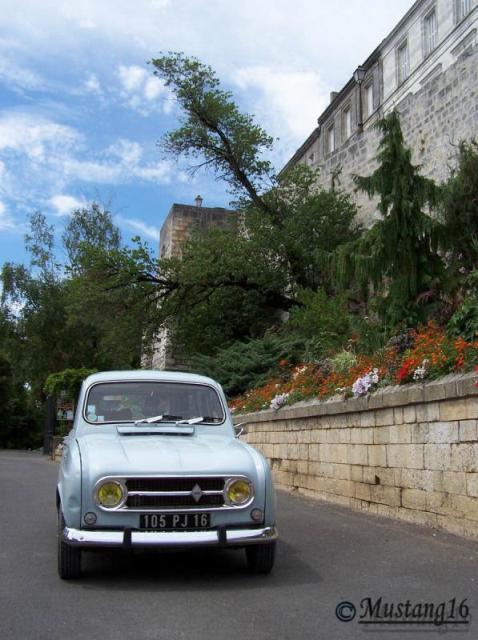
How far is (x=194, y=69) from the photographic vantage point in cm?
2342

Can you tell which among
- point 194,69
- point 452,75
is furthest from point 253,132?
point 452,75

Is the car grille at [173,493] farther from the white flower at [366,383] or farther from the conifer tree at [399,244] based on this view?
the conifer tree at [399,244]

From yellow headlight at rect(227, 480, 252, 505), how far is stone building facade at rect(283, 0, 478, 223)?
34.1 feet

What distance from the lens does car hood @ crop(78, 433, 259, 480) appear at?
5.10 meters

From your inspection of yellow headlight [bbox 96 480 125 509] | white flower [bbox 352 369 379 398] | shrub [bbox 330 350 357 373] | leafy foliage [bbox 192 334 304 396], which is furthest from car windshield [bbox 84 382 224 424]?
leafy foliage [bbox 192 334 304 396]

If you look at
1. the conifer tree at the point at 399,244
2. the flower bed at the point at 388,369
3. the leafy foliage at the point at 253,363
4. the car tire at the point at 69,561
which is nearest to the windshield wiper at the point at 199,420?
the car tire at the point at 69,561

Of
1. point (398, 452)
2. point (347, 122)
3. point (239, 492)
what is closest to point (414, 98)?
point (398, 452)

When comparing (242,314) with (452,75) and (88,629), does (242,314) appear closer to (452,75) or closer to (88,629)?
(452,75)

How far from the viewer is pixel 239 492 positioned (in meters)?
5.19

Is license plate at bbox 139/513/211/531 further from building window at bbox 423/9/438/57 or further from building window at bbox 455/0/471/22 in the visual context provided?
building window at bbox 423/9/438/57

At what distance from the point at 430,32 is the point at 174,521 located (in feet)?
120

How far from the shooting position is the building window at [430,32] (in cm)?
3581

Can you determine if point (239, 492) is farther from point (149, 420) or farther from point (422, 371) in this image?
point (422, 371)

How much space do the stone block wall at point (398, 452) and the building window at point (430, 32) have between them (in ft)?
96.8
